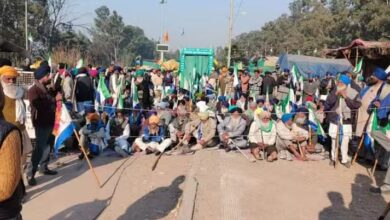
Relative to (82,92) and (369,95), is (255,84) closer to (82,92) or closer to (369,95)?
(82,92)

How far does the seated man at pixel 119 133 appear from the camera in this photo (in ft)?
31.4

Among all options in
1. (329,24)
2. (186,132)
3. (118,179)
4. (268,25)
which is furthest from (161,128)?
(268,25)

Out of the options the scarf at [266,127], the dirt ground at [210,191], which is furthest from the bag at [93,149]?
the scarf at [266,127]

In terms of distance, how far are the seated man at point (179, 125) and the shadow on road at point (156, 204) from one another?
2.89 metres

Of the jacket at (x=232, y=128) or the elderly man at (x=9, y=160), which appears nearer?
the elderly man at (x=9, y=160)

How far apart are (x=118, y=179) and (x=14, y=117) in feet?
6.79

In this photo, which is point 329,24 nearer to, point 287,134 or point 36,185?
point 287,134

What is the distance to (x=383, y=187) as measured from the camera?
6707 millimetres

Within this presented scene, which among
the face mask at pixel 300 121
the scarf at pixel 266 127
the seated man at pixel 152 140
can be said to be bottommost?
the seated man at pixel 152 140

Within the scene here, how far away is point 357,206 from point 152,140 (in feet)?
15.9

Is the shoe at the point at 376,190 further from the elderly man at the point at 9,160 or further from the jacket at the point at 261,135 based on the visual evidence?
the elderly man at the point at 9,160

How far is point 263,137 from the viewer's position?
909cm

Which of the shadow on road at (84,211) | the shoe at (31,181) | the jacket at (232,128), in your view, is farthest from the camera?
the jacket at (232,128)

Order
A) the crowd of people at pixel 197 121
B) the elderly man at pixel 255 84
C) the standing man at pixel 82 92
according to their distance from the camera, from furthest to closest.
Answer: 1. the elderly man at pixel 255 84
2. the standing man at pixel 82 92
3. the crowd of people at pixel 197 121
